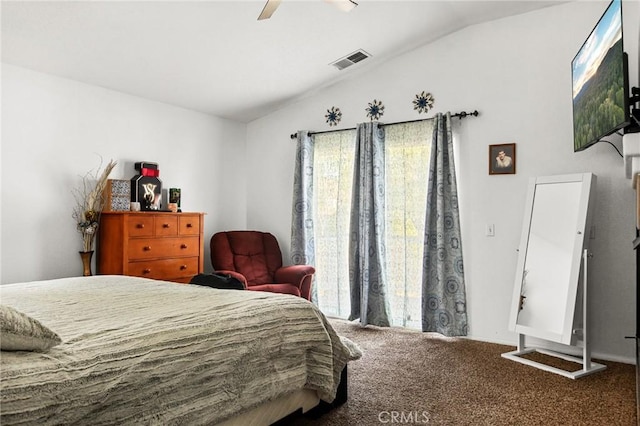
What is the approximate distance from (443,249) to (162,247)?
2.55m

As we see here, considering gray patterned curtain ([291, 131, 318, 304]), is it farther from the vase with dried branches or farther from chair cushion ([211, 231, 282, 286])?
the vase with dried branches

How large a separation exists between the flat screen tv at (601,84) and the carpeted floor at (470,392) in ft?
5.20

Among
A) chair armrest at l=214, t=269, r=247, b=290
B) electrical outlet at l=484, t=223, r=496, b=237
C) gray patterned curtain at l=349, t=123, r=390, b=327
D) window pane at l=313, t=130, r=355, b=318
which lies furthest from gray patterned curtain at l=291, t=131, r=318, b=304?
electrical outlet at l=484, t=223, r=496, b=237

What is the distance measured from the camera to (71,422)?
1233mm

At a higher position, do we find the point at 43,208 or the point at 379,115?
the point at 379,115

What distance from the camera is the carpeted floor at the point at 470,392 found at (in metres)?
2.35

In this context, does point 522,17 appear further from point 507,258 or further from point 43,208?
point 43,208

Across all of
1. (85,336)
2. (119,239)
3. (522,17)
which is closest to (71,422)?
(85,336)

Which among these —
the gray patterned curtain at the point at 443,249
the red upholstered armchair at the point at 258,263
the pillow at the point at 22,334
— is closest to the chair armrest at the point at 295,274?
the red upholstered armchair at the point at 258,263

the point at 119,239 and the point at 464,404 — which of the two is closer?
the point at 464,404

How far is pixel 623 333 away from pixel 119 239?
160 inches

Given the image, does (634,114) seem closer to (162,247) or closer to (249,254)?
(249,254)

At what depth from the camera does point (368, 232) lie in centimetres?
442

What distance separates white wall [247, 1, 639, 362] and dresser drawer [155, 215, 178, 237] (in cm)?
229
